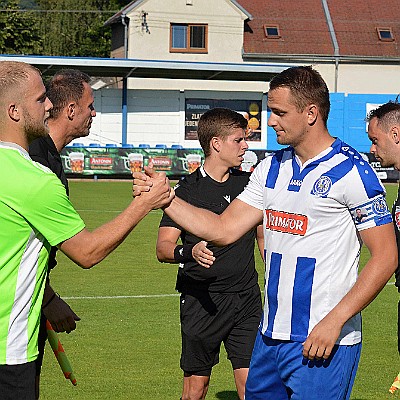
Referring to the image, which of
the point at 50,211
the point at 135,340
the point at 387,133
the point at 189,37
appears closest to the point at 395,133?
the point at 387,133

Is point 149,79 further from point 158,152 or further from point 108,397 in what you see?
point 108,397

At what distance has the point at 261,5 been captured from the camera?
174ft

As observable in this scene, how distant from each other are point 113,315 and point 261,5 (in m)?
44.3

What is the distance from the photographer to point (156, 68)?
40344 mm

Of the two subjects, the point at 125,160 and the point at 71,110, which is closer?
the point at 71,110

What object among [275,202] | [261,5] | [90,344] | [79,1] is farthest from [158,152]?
[79,1]

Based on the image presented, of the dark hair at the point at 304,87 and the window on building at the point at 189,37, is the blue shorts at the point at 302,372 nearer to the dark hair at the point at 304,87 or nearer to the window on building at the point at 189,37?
the dark hair at the point at 304,87

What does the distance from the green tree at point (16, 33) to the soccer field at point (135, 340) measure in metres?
41.4

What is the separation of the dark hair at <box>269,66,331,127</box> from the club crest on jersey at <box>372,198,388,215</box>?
22.8 inches

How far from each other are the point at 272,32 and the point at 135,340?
4314 centimetres

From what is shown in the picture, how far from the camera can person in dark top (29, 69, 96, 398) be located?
18.7 ft

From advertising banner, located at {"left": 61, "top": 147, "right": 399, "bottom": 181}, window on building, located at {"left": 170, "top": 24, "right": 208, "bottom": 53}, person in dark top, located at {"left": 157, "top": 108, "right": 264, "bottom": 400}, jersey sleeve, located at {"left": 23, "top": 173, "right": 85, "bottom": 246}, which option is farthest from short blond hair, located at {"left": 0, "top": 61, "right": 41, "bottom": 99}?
window on building, located at {"left": 170, "top": 24, "right": 208, "bottom": 53}

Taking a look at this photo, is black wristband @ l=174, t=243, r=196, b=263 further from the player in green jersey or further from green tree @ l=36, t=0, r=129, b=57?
green tree @ l=36, t=0, r=129, b=57

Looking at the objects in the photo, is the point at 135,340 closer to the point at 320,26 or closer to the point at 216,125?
the point at 216,125
